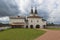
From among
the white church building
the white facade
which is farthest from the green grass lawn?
the white facade

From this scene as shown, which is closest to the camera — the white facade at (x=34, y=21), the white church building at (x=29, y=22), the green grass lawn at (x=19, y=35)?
the green grass lawn at (x=19, y=35)

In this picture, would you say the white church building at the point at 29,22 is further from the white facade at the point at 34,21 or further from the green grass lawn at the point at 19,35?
the green grass lawn at the point at 19,35

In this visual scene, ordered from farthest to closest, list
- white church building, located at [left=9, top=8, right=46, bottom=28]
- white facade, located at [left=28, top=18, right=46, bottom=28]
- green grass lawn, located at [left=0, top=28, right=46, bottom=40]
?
white facade, located at [left=28, top=18, right=46, bottom=28]
white church building, located at [left=9, top=8, right=46, bottom=28]
green grass lawn, located at [left=0, top=28, right=46, bottom=40]

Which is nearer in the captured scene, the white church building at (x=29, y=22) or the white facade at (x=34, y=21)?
the white church building at (x=29, y=22)

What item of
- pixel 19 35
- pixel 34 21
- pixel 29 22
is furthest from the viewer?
pixel 29 22

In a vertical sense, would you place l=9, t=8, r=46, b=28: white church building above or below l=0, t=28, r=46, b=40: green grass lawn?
above

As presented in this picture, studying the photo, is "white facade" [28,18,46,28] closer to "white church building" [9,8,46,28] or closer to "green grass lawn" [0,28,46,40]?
"white church building" [9,8,46,28]

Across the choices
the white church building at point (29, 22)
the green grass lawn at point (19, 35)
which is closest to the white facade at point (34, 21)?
the white church building at point (29, 22)

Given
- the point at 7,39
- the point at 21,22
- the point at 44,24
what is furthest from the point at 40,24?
the point at 7,39

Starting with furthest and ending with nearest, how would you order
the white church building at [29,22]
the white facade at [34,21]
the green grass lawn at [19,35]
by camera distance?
the white facade at [34,21]
the white church building at [29,22]
the green grass lawn at [19,35]

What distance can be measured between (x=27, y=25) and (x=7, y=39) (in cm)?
5753

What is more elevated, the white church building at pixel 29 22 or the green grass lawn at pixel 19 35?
the white church building at pixel 29 22

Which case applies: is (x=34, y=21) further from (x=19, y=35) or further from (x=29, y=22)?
(x=19, y=35)

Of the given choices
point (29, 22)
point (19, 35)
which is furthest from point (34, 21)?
point (19, 35)
